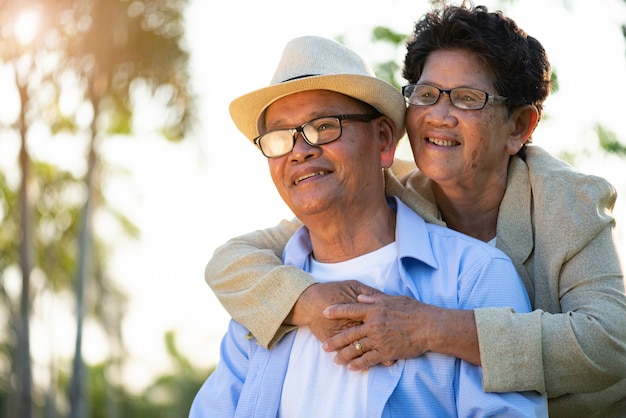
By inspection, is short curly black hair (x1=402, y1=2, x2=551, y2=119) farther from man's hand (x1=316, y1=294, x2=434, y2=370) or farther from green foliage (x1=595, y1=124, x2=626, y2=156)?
green foliage (x1=595, y1=124, x2=626, y2=156)

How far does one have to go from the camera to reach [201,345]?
46250mm

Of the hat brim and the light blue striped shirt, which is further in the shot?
the hat brim

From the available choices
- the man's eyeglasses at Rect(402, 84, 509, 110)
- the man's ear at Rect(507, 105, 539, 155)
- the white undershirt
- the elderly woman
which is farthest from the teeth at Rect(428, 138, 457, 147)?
the white undershirt

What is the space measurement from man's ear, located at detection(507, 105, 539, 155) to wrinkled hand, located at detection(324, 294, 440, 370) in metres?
0.99

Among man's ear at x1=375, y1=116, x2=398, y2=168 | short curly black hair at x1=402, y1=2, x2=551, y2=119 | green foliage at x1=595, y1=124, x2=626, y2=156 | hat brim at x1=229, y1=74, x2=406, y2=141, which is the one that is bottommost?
green foliage at x1=595, y1=124, x2=626, y2=156

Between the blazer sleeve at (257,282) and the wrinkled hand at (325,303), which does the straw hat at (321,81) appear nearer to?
the blazer sleeve at (257,282)

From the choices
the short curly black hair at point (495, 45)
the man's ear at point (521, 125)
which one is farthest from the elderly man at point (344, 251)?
the man's ear at point (521, 125)

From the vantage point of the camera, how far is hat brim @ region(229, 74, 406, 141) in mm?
4082

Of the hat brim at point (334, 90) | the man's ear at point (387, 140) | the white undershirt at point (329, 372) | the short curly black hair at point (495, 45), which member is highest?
the short curly black hair at point (495, 45)

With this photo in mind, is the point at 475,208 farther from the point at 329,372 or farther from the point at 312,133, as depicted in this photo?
the point at 329,372

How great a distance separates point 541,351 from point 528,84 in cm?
127

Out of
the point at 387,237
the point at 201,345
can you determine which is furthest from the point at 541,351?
the point at 201,345

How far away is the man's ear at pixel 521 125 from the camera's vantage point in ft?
14.3

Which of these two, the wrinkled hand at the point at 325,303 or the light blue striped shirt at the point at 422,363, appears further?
the wrinkled hand at the point at 325,303
